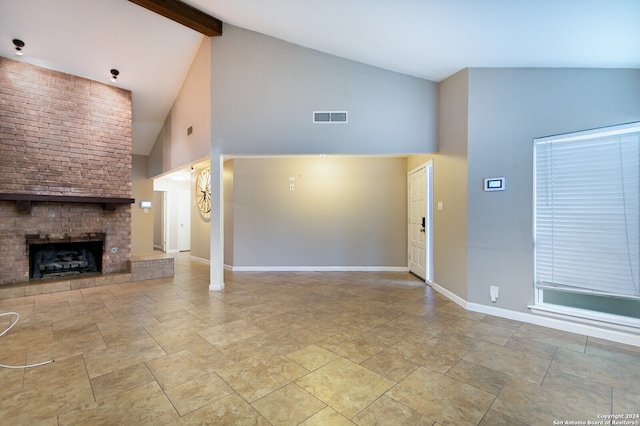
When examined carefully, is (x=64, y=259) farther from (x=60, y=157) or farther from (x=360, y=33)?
(x=360, y=33)

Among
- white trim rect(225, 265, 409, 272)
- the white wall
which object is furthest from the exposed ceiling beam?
the white wall

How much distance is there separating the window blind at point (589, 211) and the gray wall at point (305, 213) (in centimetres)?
314

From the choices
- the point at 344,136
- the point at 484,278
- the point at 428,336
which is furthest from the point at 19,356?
the point at 484,278

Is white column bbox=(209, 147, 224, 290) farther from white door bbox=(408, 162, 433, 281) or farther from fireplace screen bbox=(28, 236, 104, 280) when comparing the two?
white door bbox=(408, 162, 433, 281)

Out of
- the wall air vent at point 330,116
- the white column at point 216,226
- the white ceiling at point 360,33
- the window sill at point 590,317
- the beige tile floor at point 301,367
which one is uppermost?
the white ceiling at point 360,33

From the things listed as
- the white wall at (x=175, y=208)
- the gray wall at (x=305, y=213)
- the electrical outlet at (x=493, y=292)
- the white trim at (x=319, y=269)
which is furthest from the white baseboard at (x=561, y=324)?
the white wall at (x=175, y=208)

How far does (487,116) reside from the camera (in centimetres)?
350

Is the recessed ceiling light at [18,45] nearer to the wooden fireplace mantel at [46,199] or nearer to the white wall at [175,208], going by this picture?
the wooden fireplace mantel at [46,199]

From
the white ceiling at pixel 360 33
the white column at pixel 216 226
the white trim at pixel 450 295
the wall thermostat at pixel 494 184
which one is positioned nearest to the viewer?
the white ceiling at pixel 360 33

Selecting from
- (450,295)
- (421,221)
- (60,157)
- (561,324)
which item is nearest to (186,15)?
(60,157)

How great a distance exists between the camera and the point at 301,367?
226 cm

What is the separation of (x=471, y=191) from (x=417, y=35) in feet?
6.45

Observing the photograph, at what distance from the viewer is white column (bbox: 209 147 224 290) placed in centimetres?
459

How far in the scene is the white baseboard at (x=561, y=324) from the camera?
8.93ft
